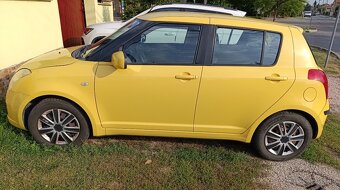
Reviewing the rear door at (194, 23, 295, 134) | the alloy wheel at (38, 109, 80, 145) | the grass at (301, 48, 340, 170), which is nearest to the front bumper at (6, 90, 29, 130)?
the alloy wheel at (38, 109, 80, 145)

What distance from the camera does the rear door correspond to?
3207 millimetres

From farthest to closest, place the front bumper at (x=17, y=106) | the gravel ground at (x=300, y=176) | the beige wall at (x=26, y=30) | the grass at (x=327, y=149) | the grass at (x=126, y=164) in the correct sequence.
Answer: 1. the beige wall at (x=26, y=30)
2. the grass at (x=327, y=149)
3. the front bumper at (x=17, y=106)
4. the gravel ground at (x=300, y=176)
5. the grass at (x=126, y=164)

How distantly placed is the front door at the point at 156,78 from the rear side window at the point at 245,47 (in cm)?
27

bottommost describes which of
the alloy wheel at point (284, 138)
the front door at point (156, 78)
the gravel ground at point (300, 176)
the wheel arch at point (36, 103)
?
the gravel ground at point (300, 176)

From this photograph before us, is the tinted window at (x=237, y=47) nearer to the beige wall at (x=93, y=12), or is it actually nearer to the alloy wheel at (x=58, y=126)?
the alloy wheel at (x=58, y=126)

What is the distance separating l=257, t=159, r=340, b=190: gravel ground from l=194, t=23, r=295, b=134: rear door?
0.72 metres

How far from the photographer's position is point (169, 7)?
7.33 metres

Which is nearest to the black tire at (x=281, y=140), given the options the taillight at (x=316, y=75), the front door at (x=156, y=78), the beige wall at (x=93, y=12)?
the taillight at (x=316, y=75)

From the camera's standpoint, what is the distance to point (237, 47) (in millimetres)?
3262

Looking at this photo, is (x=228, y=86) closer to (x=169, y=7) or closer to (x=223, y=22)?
(x=223, y=22)

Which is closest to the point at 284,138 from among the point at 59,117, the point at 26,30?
the point at 59,117

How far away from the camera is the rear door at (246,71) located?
3.21 meters

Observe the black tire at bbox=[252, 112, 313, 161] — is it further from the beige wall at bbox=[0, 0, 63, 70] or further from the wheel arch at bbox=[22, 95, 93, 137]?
the beige wall at bbox=[0, 0, 63, 70]

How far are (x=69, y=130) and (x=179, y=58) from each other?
1576 millimetres
